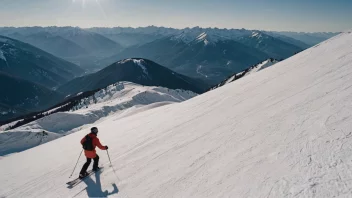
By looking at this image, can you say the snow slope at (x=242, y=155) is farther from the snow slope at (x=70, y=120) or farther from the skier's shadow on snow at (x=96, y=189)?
the snow slope at (x=70, y=120)

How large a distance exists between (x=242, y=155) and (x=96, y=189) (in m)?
5.13

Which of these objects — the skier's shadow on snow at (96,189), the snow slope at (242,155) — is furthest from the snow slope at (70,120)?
the skier's shadow on snow at (96,189)

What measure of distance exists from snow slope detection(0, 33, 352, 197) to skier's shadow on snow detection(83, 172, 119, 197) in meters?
0.04

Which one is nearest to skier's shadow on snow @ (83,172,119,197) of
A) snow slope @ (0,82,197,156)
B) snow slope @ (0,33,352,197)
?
snow slope @ (0,33,352,197)

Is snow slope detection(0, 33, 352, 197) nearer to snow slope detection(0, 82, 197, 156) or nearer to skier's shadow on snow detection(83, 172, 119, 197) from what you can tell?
skier's shadow on snow detection(83, 172, 119, 197)

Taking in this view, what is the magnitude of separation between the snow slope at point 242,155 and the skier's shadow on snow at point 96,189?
40mm

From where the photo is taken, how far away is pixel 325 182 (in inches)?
226

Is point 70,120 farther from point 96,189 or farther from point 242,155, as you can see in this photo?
point 242,155

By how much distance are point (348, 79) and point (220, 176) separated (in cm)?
897

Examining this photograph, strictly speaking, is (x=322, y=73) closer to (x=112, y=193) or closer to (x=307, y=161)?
(x=307, y=161)

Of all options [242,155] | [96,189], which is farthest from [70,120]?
[242,155]

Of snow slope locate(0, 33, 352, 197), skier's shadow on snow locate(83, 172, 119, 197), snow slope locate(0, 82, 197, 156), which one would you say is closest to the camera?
snow slope locate(0, 33, 352, 197)

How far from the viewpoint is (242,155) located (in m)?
8.47

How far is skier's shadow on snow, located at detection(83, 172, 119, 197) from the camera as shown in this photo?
28.4 feet
